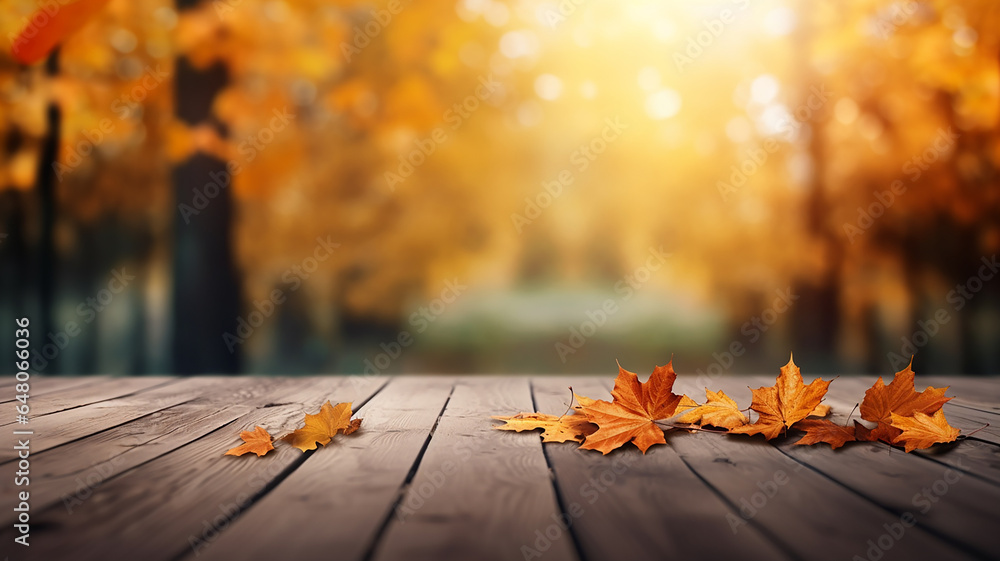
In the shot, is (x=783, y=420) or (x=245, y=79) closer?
(x=783, y=420)

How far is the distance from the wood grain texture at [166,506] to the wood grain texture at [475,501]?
25 cm

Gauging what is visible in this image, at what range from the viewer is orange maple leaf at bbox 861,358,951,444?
1.21 meters

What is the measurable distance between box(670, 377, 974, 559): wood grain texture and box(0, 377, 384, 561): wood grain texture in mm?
744

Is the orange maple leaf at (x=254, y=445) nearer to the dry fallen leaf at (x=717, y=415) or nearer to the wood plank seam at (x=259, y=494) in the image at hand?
the wood plank seam at (x=259, y=494)

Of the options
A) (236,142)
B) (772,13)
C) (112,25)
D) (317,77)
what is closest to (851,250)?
(772,13)

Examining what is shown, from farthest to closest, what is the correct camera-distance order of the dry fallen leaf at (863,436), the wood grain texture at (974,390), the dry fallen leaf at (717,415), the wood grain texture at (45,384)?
the wood grain texture at (45,384)
the wood grain texture at (974,390)
the dry fallen leaf at (717,415)
the dry fallen leaf at (863,436)

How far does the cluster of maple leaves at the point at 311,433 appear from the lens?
1.14 m

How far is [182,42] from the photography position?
8.66 feet

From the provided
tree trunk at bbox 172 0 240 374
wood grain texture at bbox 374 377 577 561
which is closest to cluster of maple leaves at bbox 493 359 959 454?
wood grain texture at bbox 374 377 577 561

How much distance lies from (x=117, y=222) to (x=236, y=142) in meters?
0.67

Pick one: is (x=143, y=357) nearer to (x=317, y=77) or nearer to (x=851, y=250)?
(x=317, y=77)

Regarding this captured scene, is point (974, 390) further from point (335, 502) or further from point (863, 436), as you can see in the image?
point (335, 502)

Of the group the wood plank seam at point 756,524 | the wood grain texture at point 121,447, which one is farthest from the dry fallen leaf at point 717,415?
the wood grain texture at point 121,447

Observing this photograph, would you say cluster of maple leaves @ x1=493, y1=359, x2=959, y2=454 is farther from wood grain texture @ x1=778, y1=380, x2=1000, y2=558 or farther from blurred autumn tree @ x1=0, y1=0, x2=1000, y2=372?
blurred autumn tree @ x1=0, y1=0, x2=1000, y2=372
